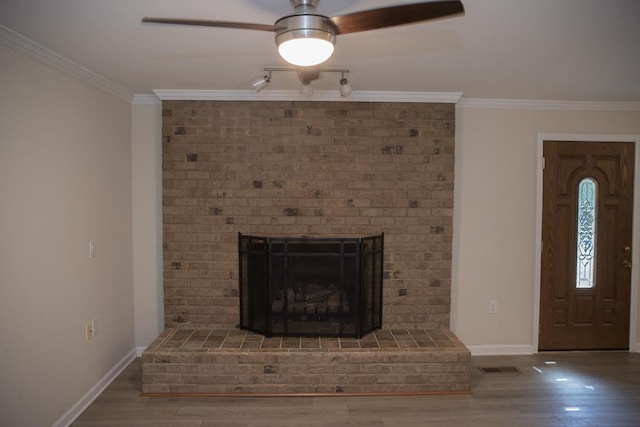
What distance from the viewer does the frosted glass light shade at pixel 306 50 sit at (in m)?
1.51

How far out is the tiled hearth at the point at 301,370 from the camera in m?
2.91

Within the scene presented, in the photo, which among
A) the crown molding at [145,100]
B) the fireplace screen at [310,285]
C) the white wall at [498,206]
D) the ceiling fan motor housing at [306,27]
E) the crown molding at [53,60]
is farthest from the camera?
the white wall at [498,206]

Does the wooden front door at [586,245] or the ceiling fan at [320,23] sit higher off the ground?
the ceiling fan at [320,23]

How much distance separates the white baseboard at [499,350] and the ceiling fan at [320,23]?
311 cm

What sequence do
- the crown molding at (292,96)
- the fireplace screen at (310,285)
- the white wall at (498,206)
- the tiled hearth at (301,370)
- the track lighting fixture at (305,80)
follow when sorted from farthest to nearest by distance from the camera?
the white wall at (498,206)
the crown molding at (292,96)
the fireplace screen at (310,285)
the tiled hearth at (301,370)
the track lighting fixture at (305,80)

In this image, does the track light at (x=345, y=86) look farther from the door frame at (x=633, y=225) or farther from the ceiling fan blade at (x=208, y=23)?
the door frame at (x=633, y=225)

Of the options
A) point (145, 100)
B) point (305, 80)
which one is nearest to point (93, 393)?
point (145, 100)

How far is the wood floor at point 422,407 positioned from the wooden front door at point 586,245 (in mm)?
520

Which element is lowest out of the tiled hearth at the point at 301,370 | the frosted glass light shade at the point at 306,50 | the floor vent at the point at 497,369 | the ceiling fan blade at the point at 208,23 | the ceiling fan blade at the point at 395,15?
the floor vent at the point at 497,369

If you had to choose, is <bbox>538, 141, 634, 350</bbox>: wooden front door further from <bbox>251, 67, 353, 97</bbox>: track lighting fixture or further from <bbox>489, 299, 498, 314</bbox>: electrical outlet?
<bbox>251, 67, 353, 97</bbox>: track lighting fixture

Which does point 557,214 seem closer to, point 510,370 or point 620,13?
point 510,370

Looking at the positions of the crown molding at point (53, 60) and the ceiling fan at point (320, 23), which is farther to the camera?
the crown molding at point (53, 60)

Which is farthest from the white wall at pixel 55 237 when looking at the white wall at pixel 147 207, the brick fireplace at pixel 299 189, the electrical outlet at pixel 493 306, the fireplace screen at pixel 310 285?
the electrical outlet at pixel 493 306

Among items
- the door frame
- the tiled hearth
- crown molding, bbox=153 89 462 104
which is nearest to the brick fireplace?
crown molding, bbox=153 89 462 104
